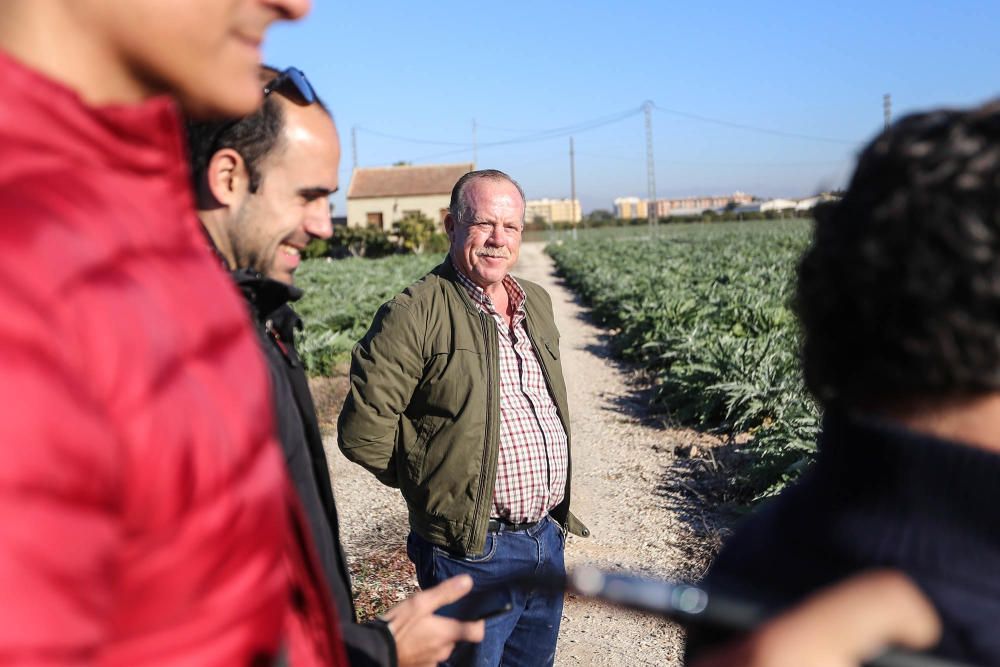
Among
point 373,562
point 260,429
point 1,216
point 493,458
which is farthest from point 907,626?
point 373,562

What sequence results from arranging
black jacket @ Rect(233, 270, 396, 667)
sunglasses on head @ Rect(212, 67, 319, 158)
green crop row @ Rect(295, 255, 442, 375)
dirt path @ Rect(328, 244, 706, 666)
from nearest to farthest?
black jacket @ Rect(233, 270, 396, 667) < sunglasses on head @ Rect(212, 67, 319, 158) < dirt path @ Rect(328, 244, 706, 666) < green crop row @ Rect(295, 255, 442, 375)

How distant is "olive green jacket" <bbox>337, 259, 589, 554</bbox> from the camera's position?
3213mm

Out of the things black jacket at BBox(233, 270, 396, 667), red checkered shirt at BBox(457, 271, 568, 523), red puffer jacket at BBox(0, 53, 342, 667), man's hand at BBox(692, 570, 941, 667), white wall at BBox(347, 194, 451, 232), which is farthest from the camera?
white wall at BBox(347, 194, 451, 232)

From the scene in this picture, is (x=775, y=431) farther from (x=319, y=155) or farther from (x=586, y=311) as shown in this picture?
(x=586, y=311)

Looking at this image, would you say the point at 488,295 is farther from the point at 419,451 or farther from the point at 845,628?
the point at 845,628

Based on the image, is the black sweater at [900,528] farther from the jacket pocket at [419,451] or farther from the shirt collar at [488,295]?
the shirt collar at [488,295]

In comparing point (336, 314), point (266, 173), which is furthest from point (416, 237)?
point (266, 173)

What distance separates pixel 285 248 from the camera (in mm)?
1868

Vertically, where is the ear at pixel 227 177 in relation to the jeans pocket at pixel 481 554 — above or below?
above

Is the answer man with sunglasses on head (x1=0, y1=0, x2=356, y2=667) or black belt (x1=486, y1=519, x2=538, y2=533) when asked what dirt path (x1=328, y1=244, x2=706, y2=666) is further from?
man with sunglasses on head (x1=0, y1=0, x2=356, y2=667)

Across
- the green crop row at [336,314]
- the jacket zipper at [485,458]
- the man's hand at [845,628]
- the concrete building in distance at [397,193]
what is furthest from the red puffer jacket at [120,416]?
the concrete building in distance at [397,193]

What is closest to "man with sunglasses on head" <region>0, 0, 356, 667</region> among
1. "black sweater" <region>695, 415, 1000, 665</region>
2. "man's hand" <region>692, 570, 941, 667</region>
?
"man's hand" <region>692, 570, 941, 667</region>

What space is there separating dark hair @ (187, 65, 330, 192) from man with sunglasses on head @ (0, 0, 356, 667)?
0.60 metres

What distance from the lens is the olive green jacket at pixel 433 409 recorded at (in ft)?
10.5
